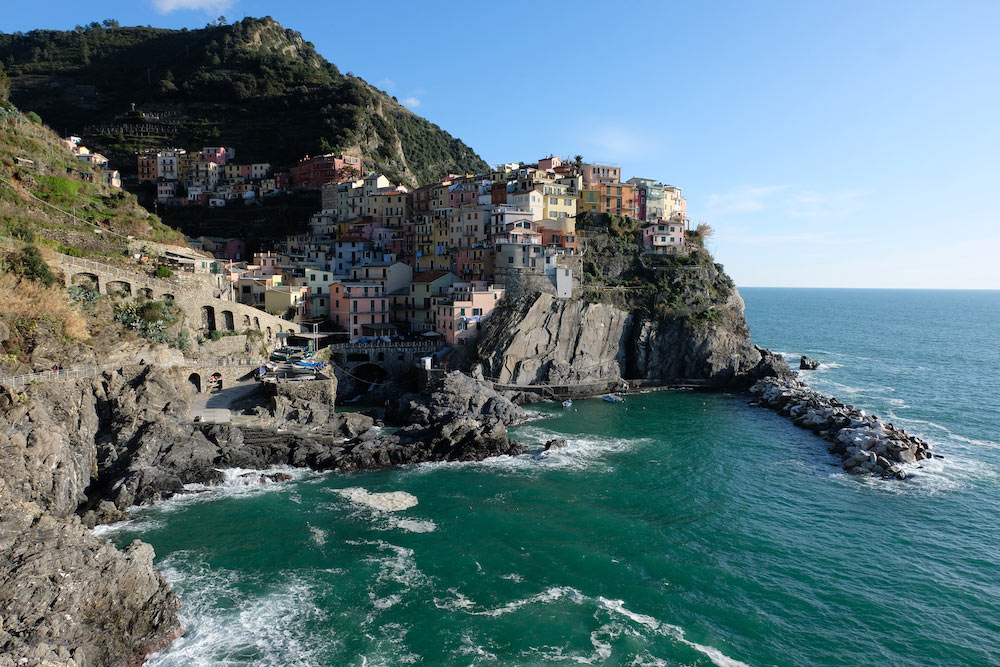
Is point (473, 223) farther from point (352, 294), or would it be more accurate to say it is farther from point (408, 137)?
point (408, 137)

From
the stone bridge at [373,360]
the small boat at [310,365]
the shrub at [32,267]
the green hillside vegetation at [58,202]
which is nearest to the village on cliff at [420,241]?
the stone bridge at [373,360]

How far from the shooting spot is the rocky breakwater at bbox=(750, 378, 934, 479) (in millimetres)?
37250

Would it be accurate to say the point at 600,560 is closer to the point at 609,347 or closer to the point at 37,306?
the point at 37,306

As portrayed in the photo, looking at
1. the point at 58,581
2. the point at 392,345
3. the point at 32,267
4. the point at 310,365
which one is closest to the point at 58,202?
the point at 32,267

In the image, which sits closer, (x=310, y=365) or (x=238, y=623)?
(x=238, y=623)

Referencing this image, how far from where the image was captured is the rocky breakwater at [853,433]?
37.2m

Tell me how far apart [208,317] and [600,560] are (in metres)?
36.0

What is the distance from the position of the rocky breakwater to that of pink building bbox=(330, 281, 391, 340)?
3628 centimetres

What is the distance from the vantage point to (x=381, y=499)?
32.3 metres

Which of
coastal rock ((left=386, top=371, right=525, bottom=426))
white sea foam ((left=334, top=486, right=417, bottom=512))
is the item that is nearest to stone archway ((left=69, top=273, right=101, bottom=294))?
coastal rock ((left=386, top=371, right=525, bottom=426))

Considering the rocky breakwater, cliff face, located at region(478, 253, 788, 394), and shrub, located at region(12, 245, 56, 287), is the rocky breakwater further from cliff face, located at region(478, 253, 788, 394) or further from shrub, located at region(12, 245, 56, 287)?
shrub, located at region(12, 245, 56, 287)

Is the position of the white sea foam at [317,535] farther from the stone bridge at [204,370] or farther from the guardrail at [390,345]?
the guardrail at [390,345]

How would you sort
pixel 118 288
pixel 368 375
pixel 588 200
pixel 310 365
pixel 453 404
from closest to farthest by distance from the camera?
pixel 118 288
pixel 453 404
pixel 310 365
pixel 368 375
pixel 588 200

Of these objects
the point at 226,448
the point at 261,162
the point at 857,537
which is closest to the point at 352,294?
the point at 226,448
